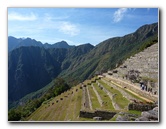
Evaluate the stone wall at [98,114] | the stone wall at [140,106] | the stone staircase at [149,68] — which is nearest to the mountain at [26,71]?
the stone wall at [98,114]

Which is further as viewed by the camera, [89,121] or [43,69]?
[43,69]

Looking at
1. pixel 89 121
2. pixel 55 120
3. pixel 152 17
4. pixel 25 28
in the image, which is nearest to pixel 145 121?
pixel 89 121

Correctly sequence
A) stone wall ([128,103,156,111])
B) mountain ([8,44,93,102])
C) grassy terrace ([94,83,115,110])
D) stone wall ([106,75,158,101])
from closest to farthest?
stone wall ([128,103,156,111]) → mountain ([8,44,93,102]) → stone wall ([106,75,158,101]) → grassy terrace ([94,83,115,110])

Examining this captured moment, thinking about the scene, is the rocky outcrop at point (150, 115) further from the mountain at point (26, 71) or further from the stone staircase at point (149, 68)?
the mountain at point (26, 71)

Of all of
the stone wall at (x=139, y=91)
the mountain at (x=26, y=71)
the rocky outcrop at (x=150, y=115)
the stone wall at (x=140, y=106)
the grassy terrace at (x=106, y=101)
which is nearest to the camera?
the rocky outcrop at (x=150, y=115)

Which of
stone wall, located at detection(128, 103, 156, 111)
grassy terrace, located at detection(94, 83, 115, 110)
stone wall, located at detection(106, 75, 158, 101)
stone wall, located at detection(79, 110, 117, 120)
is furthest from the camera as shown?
grassy terrace, located at detection(94, 83, 115, 110)

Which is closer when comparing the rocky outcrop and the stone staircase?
the rocky outcrop

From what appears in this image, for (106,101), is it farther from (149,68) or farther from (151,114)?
(149,68)

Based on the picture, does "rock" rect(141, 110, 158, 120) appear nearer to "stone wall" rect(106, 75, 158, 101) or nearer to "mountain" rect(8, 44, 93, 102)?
"stone wall" rect(106, 75, 158, 101)

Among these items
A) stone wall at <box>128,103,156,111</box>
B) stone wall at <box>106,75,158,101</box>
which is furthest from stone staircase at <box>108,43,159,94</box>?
stone wall at <box>128,103,156,111</box>

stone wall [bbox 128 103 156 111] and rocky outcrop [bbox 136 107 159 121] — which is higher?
stone wall [bbox 128 103 156 111]

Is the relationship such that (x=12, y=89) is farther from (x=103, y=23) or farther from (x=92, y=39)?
(x=103, y=23)
